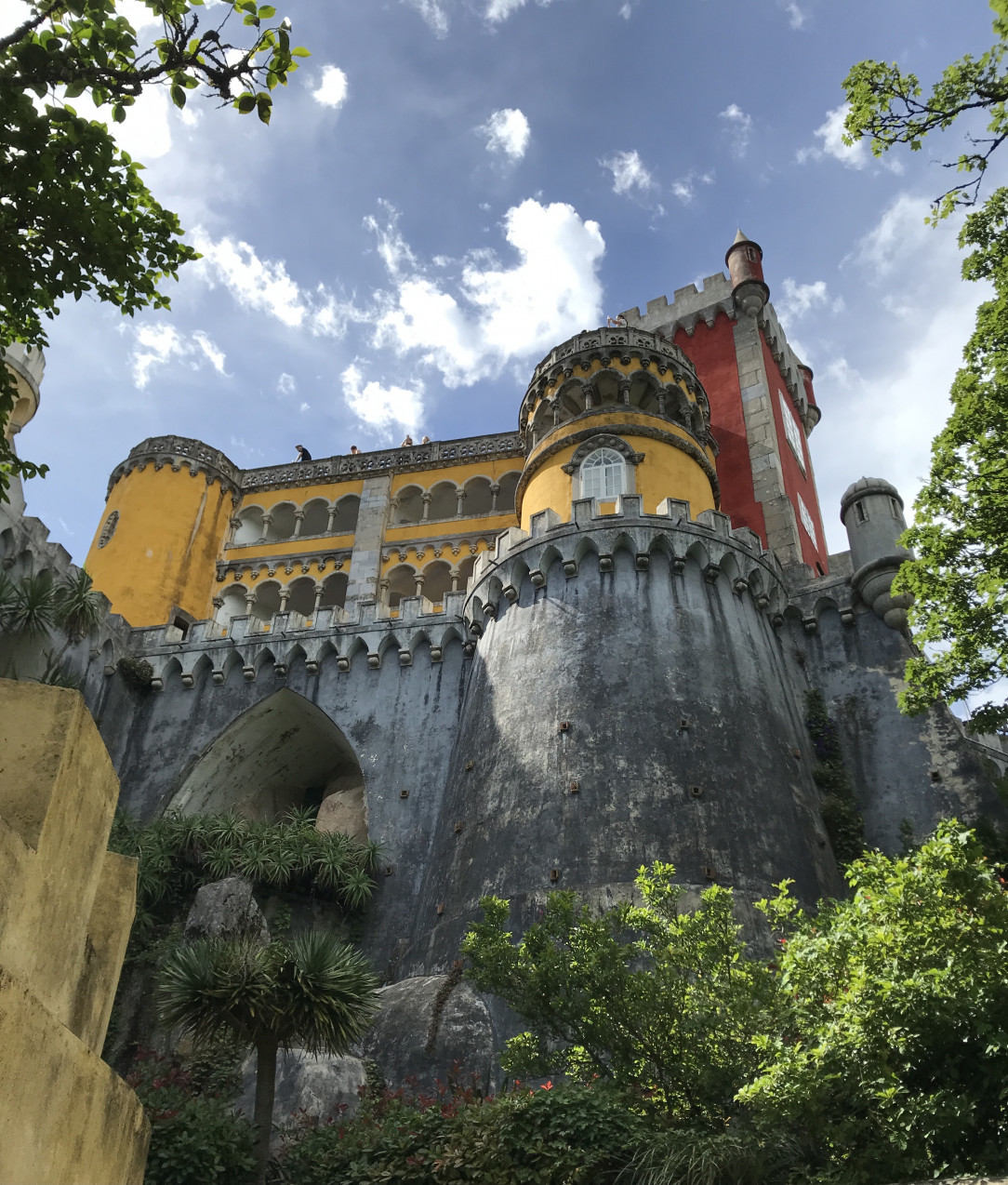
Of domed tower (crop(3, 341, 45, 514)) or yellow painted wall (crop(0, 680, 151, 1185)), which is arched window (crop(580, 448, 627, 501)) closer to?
domed tower (crop(3, 341, 45, 514))

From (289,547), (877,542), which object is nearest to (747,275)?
(877,542)

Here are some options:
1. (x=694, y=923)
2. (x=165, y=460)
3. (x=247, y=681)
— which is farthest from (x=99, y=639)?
(x=694, y=923)

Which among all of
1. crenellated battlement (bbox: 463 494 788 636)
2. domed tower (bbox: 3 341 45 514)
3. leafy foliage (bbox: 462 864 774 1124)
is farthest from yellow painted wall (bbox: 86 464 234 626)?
leafy foliage (bbox: 462 864 774 1124)

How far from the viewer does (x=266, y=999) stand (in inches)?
493

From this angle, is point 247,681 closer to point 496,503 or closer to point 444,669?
point 444,669

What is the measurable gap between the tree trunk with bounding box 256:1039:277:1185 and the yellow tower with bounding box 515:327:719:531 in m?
14.4

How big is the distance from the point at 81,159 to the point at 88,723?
23.5ft

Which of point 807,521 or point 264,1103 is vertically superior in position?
point 807,521

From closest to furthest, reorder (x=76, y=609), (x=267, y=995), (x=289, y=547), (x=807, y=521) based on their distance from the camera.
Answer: (x=267, y=995)
(x=76, y=609)
(x=807, y=521)
(x=289, y=547)

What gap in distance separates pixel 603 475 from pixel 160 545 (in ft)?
56.0

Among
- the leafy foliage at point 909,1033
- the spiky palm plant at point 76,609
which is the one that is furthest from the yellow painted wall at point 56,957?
the spiky palm plant at point 76,609

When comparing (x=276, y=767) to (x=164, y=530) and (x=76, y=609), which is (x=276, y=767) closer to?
(x=76, y=609)

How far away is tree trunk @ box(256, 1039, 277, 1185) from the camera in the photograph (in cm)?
1183

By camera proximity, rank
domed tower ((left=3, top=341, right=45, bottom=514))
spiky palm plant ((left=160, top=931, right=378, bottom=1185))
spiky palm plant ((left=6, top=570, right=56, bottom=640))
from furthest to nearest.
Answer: domed tower ((left=3, top=341, right=45, bottom=514)) < spiky palm plant ((left=6, top=570, right=56, bottom=640)) < spiky palm plant ((left=160, top=931, right=378, bottom=1185))
